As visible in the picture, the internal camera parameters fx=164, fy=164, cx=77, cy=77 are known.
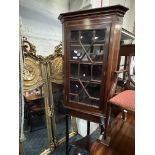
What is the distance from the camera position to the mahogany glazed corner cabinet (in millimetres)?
1354

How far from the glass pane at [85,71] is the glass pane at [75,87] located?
81 millimetres

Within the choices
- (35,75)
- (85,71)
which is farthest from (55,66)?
(85,71)

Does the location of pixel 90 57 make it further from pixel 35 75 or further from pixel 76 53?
pixel 35 75

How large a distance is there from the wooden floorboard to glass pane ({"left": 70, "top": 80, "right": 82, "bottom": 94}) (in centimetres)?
48

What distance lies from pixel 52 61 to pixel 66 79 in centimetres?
56

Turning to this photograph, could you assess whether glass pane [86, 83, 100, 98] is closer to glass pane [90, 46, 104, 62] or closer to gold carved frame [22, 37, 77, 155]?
glass pane [90, 46, 104, 62]

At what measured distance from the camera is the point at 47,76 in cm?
208

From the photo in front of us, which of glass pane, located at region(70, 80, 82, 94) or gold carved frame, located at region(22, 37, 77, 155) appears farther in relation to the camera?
gold carved frame, located at region(22, 37, 77, 155)

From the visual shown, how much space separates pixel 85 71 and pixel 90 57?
0.14 m

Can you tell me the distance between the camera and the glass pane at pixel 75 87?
1.61 metres

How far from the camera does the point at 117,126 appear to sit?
156cm

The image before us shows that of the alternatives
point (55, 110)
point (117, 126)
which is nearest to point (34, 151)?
point (55, 110)

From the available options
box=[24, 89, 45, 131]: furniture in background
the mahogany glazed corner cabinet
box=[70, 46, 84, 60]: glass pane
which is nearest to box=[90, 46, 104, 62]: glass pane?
the mahogany glazed corner cabinet
